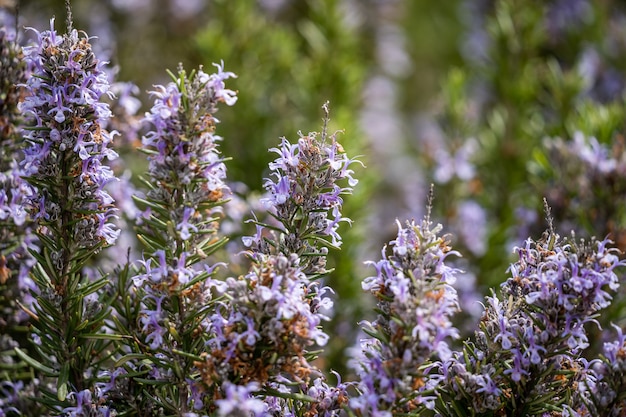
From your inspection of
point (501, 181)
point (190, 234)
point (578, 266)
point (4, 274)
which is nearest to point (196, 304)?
point (190, 234)

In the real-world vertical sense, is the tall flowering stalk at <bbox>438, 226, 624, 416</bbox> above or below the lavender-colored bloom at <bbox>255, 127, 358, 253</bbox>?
below

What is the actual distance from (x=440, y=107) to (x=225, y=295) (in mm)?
1720

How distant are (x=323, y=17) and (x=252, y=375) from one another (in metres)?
1.84

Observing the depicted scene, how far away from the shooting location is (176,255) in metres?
1.02

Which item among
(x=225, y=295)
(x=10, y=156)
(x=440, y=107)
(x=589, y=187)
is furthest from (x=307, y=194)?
(x=440, y=107)

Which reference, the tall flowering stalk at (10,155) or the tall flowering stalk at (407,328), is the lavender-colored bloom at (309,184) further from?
the tall flowering stalk at (10,155)

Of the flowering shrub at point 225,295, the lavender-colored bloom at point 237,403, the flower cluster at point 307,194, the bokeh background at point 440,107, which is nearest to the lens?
the lavender-colored bloom at point 237,403

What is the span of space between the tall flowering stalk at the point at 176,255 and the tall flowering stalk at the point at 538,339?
16.3 inches

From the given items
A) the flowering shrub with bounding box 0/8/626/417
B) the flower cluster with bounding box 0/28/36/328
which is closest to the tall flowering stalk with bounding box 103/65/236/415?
the flowering shrub with bounding box 0/8/626/417

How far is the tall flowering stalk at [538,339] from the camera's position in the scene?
3.17ft

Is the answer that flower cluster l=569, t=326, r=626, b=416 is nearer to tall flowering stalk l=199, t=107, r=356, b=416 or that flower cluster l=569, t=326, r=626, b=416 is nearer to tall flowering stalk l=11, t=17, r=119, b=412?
tall flowering stalk l=199, t=107, r=356, b=416

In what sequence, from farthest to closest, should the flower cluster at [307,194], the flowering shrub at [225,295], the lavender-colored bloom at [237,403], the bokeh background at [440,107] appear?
the bokeh background at [440,107] < the flower cluster at [307,194] < the flowering shrub at [225,295] < the lavender-colored bloom at [237,403]

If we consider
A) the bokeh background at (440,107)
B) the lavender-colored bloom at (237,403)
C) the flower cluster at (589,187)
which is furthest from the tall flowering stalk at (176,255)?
the flower cluster at (589,187)

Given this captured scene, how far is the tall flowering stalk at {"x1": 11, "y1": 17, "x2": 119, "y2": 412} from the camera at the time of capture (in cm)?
102
